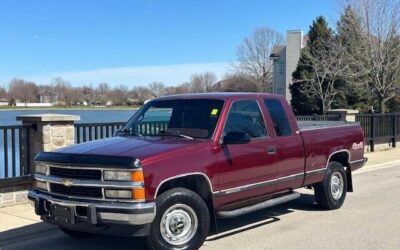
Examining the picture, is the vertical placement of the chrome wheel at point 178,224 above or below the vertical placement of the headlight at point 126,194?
below

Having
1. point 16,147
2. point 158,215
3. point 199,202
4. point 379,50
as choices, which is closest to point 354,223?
point 199,202

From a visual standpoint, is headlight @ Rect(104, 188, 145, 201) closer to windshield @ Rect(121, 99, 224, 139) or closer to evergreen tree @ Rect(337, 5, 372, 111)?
windshield @ Rect(121, 99, 224, 139)

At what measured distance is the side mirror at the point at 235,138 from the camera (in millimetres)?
6301

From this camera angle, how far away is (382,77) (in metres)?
26.6

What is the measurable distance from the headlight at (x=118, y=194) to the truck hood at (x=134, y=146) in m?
0.39

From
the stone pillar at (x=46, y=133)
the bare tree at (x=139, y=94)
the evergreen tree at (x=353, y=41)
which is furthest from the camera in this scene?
the bare tree at (x=139, y=94)

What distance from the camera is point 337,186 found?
28.8 feet

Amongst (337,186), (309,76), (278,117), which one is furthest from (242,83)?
(278,117)

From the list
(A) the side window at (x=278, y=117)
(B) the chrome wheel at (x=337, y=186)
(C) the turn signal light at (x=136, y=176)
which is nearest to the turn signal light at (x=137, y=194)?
(C) the turn signal light at (x=136, y=176)

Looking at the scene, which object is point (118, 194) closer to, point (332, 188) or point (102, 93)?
point (332, 188)

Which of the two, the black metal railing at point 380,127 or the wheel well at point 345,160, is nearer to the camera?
the wheel well at point 345,160

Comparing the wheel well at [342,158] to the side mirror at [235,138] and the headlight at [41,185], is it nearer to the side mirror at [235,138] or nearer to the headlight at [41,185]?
the side mirror at [235,138]

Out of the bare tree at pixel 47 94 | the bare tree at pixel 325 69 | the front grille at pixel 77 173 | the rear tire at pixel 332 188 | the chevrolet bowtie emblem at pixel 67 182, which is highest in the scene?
the bare tree at pixel 325 69

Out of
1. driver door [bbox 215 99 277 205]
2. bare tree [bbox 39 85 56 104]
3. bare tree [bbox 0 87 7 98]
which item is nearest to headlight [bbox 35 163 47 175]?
driver door [bbox 215 99 277 205]
